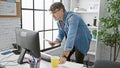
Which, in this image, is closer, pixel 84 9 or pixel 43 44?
pixel 43 44

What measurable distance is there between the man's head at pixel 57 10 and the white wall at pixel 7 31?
0.68 metres

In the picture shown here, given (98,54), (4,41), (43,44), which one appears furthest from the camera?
(43,44)

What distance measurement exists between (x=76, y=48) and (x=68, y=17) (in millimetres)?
540

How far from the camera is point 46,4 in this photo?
334 cm

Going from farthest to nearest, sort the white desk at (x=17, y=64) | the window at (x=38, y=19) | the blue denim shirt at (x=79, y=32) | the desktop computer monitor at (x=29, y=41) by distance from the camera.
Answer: the window at (x=38, y=19) < the blue denim shirt at (x=79, y=32) < the white desk at (x=17, y=64) < the desktop computer monitor at (x=29, y=41)

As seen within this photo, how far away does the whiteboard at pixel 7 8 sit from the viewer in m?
2.08

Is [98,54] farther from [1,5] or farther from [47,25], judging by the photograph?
[1,5]

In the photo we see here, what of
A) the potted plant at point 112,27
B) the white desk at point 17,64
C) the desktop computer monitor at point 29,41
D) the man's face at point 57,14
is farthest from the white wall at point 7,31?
the potted plant at point 112,27

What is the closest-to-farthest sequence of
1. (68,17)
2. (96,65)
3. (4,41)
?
(96,65) → (68,17) → (4,41)

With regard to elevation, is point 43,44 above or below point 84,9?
below

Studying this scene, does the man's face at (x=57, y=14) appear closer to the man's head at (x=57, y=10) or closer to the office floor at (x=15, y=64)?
the man's head at (x=57, y=10)

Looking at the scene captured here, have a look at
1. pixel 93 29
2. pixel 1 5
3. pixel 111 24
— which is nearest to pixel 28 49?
pixel 1 5

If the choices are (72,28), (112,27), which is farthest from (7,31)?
(112,27)

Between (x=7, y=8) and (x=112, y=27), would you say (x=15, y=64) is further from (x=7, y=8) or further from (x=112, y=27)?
(x=112, y=27)
